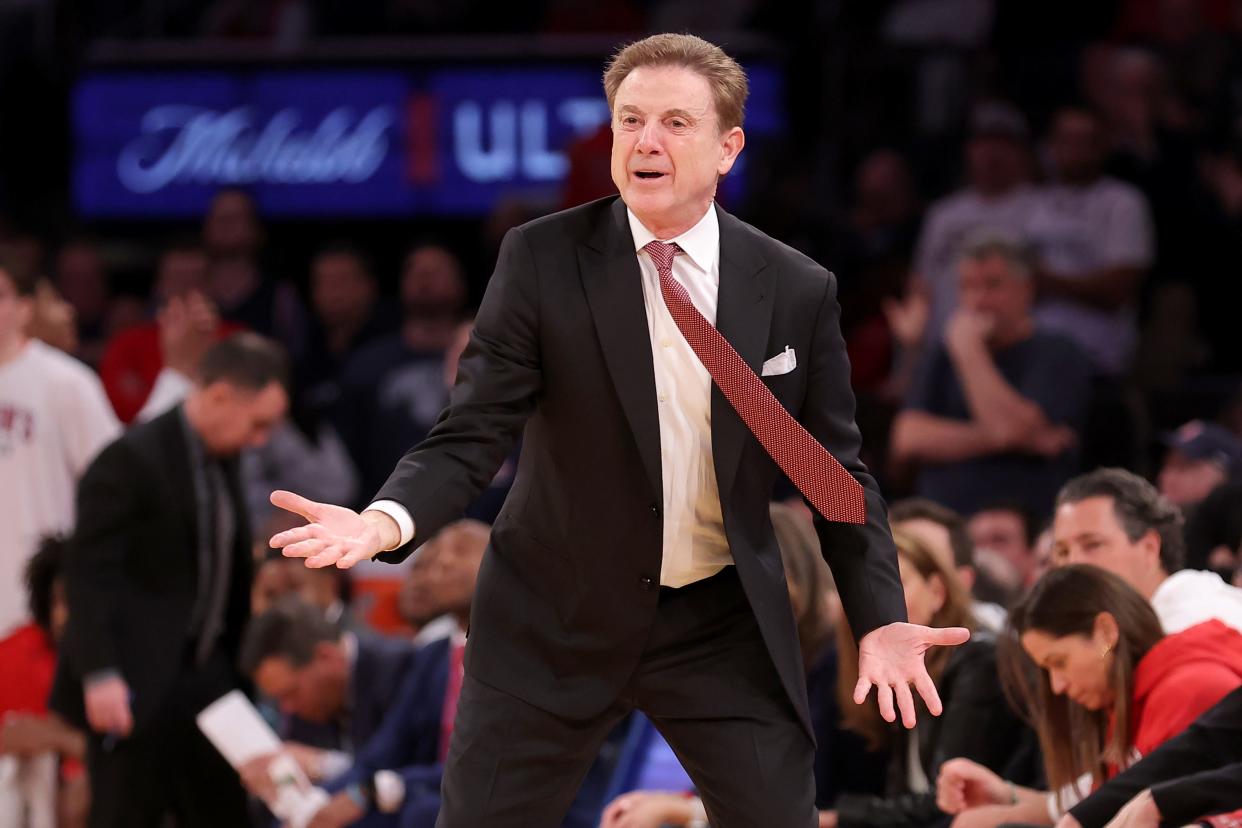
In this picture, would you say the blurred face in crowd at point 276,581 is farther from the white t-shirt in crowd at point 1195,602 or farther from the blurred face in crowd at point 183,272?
the white t-shirt in crowd at point 1195,602

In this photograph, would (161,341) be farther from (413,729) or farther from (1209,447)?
(1209,447)

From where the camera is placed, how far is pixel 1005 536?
652 cm

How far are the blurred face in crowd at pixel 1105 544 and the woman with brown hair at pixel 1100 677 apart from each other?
416 mm

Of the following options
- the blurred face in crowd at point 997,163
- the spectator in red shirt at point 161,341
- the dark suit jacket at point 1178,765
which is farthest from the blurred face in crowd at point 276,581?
the dark suit jacket at point 1178,765

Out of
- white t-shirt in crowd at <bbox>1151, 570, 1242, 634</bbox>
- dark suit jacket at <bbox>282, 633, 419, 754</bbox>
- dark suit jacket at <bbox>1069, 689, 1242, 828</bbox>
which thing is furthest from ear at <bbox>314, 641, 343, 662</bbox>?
dark suit jacket at <bbox>1069, 689, 1242, 828</bbox>

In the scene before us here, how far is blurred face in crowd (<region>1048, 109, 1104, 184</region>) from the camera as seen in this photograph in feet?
25.1

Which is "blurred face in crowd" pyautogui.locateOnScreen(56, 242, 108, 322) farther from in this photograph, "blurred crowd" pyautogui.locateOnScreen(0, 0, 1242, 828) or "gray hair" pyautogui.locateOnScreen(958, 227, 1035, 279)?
"gray hair" pyautogui.locateOnScreen(958, 227, 1035, 279)

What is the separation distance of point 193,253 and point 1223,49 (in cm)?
444

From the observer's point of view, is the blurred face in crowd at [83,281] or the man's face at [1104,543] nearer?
the man's face at [1104,543]

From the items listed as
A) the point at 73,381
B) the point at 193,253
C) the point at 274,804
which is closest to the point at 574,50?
the point at 193,253

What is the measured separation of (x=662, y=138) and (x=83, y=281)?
21.6 feet

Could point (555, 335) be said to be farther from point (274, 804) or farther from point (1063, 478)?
point (1063, 478)

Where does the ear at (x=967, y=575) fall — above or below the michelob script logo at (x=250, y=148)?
below

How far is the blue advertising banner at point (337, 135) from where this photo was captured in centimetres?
921
